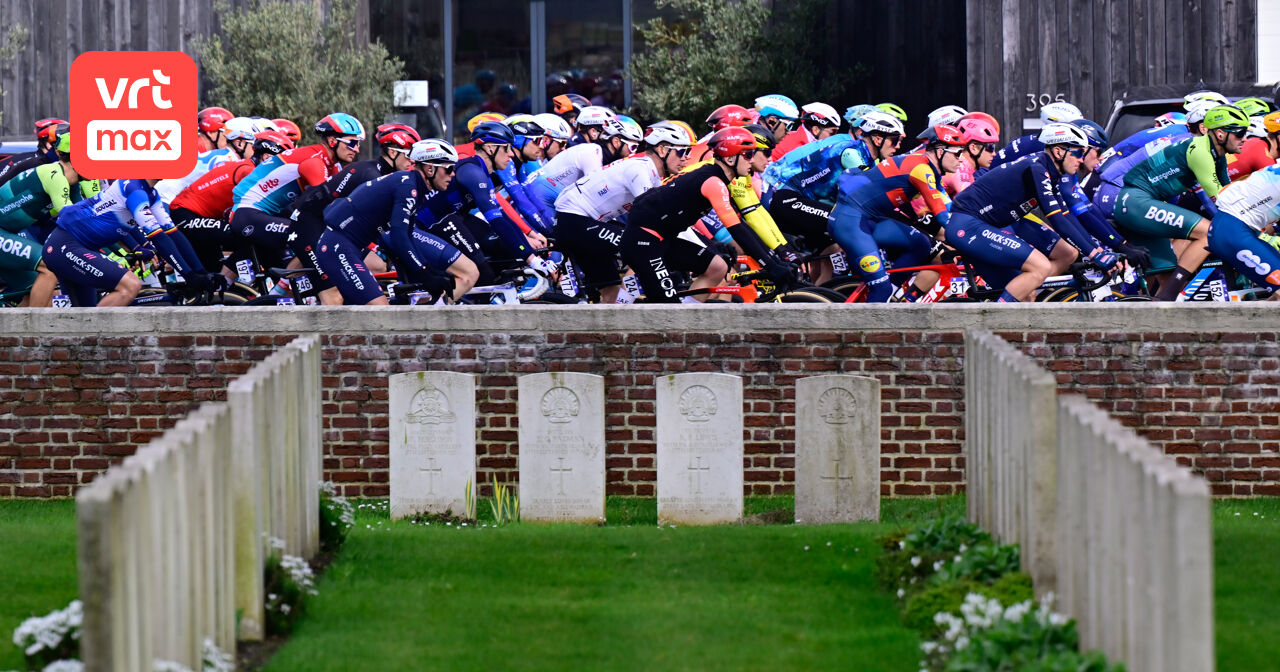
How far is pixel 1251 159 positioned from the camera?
14.2 metres

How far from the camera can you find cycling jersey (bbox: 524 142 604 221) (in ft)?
49.5

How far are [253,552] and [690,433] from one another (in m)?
3.51

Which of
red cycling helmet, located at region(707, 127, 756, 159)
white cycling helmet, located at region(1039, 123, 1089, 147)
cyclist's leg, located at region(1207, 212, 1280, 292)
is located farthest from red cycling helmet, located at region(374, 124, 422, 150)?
cyclist's leg, located at region(1207, 212, 1280, 292)

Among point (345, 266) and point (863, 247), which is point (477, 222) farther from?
point (863, 247)

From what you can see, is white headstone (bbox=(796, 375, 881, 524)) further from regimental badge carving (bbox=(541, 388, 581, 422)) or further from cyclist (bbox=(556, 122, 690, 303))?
cyclist (bbox=(556, 122, 690, 303))

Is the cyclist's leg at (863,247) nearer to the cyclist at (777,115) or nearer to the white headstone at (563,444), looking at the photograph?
the cyclist at (777,115)

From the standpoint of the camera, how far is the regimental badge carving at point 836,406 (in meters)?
9.46

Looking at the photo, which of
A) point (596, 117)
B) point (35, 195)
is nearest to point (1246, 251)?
point (596, 117)

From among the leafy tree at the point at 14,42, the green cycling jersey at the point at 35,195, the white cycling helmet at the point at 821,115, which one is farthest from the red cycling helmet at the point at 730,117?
the leafy tree at the point at 14,42

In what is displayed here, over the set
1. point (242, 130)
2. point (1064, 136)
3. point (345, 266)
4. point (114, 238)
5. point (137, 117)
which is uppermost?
point (242, 130)

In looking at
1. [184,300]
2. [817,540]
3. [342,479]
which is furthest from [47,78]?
[817,540]

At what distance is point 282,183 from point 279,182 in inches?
1.1

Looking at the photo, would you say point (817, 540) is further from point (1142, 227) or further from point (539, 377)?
point (1142, 227)

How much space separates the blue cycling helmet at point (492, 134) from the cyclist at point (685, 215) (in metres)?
2.56
